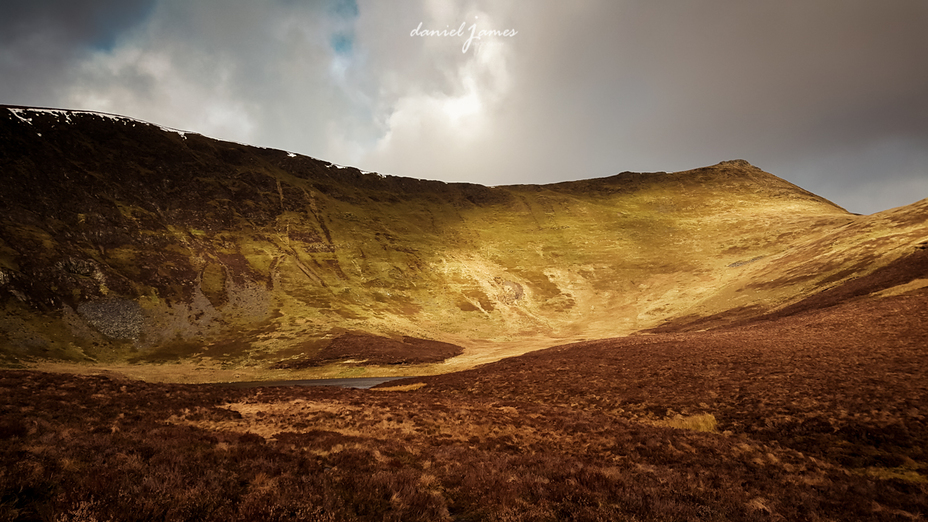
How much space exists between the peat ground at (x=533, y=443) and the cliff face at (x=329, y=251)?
37366 mm

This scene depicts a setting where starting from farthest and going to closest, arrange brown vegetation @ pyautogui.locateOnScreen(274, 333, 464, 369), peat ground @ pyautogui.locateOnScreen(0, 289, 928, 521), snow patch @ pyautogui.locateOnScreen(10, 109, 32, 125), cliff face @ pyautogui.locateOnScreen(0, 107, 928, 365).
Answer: snow patch @ pyautogui.locateOnScreen(10, 109, 32, 125) → cliff face @ pyautogui.locateOnScreen(0, 107, 928, 365) → brown vegetation @ pyautogui.locateOnScreen(274, 333, 464, 369) → peat ground @ pyautogui.locateOnScreen(0, 289, 928, 521)

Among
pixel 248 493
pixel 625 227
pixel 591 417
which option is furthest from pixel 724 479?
pixel 625 227

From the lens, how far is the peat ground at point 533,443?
876 centimetres

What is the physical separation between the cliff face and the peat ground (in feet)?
123

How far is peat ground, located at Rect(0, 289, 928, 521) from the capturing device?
876 cm

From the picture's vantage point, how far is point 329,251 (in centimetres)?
11494

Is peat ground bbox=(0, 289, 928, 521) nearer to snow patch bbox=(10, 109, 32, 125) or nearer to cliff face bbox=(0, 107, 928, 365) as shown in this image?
cliff face bbox=(0, 107, 928, 365)

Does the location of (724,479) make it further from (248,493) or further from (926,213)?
(926,213)

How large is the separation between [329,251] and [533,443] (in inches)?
4162

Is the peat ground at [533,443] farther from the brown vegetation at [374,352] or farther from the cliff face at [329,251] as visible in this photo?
the cliff face at [329,251]

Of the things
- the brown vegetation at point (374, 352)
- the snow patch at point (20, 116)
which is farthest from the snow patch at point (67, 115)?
the brown vegetation at point (374, 352)

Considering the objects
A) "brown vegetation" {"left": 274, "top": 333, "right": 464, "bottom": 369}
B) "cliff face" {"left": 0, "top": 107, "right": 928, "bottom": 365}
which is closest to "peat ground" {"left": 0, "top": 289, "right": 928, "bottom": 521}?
"brown vegetation" {"left": 274, "top": 333, "right": 464, "bottom": 369}

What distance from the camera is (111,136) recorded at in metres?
115

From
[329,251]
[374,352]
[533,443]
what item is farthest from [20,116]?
[533,443]
